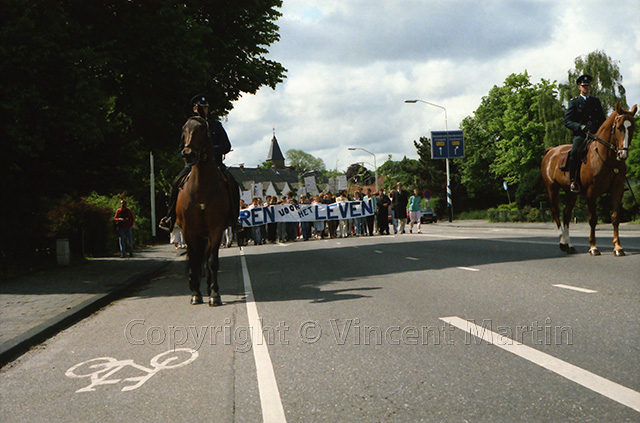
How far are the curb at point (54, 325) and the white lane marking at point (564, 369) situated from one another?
169 inches

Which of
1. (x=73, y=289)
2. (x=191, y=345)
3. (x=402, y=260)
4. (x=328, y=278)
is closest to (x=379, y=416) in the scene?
(x=191, y=345)

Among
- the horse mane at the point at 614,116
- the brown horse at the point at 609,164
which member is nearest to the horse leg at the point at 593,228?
the brown horse at the point at 609,164

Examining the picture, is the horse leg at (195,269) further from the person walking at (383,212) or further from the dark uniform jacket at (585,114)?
the person walking at (383,212)

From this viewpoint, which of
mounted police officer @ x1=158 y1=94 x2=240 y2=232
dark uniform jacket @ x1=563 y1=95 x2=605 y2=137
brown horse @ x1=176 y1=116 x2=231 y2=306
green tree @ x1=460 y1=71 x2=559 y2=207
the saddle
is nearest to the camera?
brown horse @ x1=176 y1=116 x2=231 y2=306

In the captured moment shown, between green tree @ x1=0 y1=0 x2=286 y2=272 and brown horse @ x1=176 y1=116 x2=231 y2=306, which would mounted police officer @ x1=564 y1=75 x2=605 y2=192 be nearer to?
brown horse @ x1=176 y1=116 x2=231 y2=306

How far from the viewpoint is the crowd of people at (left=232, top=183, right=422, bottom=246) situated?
26.9 m

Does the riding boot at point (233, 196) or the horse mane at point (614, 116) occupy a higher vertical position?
the horse mane at point (614, 116)

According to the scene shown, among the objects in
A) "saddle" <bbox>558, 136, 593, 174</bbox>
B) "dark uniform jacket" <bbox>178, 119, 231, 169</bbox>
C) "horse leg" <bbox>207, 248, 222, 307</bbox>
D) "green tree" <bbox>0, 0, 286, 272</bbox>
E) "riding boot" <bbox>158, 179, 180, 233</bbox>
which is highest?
"green tree" <bbox>0, 0, 286, 272</bbox>

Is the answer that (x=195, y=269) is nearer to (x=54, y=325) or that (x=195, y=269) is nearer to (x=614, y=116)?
(x=54, y=325)

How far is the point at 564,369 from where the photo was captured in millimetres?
3963

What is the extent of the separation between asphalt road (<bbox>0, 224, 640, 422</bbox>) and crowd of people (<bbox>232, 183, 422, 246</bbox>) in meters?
18.2

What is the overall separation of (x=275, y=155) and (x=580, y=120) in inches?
6743

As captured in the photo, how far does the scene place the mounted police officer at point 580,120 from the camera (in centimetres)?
1079

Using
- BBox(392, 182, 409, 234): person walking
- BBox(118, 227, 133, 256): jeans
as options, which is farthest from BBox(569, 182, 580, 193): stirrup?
BBox(392, 182, 409, 234): person walking
